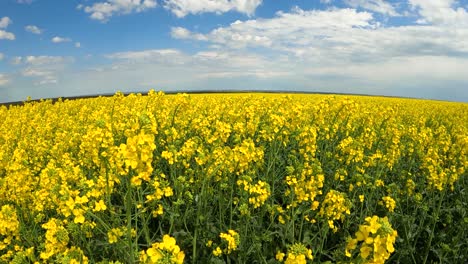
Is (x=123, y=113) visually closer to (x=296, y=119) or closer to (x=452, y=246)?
(x=296, y=119)

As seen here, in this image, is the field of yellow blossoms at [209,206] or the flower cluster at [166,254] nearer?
the flower cluster at [166,254]

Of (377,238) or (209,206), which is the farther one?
(209,206)

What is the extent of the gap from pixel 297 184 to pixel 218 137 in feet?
5.61

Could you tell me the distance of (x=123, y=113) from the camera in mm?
7305

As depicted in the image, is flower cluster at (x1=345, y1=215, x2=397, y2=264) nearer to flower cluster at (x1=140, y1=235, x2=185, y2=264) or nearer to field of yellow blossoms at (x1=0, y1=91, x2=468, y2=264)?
field of yellow blossoms at (x1=0, y1=91, x2=468, y2=264)

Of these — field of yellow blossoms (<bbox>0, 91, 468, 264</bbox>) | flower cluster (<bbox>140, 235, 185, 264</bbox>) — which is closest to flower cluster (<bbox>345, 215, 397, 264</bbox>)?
field of yellow blossoms (<bbox>0, 91, 468, 264</bbox>)

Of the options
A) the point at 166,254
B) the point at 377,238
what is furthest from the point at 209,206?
the point at 377,238

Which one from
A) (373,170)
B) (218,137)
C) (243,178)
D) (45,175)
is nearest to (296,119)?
(218,137)

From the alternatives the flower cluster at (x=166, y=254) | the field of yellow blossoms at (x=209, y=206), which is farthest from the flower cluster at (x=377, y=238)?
the flower cluster at (x=166, y=254)

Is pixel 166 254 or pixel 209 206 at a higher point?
pixel 166 254

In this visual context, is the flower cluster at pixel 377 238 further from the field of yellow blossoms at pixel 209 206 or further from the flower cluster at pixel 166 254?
the flower cluster at pixel 166 254

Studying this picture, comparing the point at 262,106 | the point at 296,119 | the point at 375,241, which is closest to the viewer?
the point at 375,241

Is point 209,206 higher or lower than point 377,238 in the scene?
lower

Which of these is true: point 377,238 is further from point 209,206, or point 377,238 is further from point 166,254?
point 209,206
